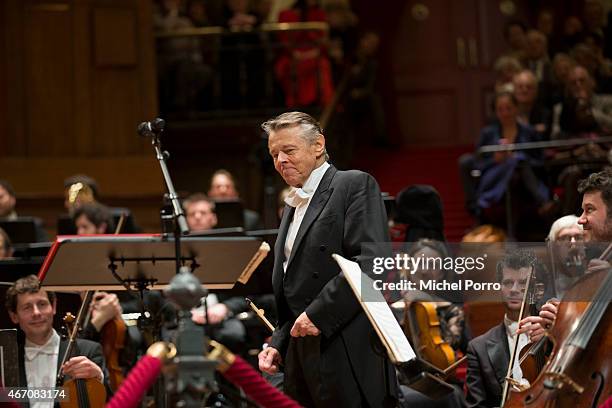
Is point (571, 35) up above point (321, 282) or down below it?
above

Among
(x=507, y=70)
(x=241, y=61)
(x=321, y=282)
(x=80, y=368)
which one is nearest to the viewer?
(x=321, y=282)

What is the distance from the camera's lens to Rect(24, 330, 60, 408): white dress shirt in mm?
5645

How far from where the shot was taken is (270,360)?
4.84 meters

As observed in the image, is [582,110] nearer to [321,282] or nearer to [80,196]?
[80,196]

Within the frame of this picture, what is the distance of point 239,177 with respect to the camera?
13.1m

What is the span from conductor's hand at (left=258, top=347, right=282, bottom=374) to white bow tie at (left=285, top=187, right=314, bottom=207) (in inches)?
24.5

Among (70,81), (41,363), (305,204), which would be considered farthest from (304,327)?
(70,81)

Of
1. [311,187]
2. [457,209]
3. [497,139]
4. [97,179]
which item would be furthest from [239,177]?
[311,187]

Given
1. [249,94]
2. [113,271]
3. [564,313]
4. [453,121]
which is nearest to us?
[564,313]

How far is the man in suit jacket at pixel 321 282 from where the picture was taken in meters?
4.73

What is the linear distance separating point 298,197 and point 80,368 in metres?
1.36

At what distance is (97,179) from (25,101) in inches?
44.5

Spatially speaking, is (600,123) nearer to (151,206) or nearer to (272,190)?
(272,190)

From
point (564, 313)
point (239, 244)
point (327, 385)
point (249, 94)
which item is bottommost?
point (327, 385)
